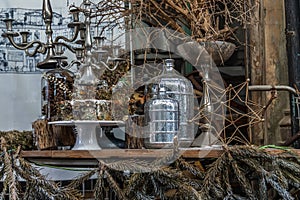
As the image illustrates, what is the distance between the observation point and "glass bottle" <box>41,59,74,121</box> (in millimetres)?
1577

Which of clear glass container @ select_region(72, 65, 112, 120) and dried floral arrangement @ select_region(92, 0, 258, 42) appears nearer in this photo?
clear glass container @ select_region(72, 65, 112, 120)

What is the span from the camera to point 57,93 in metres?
1.71

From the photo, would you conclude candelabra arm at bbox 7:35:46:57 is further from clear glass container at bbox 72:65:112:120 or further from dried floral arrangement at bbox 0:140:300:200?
dried floral arrangement at bbox 0:140:300:200

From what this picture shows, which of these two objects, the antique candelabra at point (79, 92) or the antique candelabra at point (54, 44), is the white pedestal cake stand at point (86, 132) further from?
the antique candelabra at point (54, 44)

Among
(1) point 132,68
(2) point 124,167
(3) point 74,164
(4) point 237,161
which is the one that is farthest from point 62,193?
(1) point 132,68

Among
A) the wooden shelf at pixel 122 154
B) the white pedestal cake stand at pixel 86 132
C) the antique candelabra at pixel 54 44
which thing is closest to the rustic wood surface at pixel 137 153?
the wooden shelf at pixel 122 154

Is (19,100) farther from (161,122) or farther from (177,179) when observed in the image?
(177,179)

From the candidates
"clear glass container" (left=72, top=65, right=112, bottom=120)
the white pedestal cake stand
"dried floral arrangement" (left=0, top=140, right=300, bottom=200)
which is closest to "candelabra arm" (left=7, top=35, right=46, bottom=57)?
"clear glass container" (left=72, top=65, right=112, bottom=120)

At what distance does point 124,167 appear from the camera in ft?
3.89

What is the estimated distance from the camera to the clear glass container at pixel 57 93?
5.19 ft

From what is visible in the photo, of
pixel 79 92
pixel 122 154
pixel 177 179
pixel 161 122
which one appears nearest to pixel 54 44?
pixel 79 92

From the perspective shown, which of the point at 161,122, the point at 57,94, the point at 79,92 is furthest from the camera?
the point at 57,94

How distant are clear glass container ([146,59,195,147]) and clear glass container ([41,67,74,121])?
289 mm

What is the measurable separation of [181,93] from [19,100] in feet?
2.94
